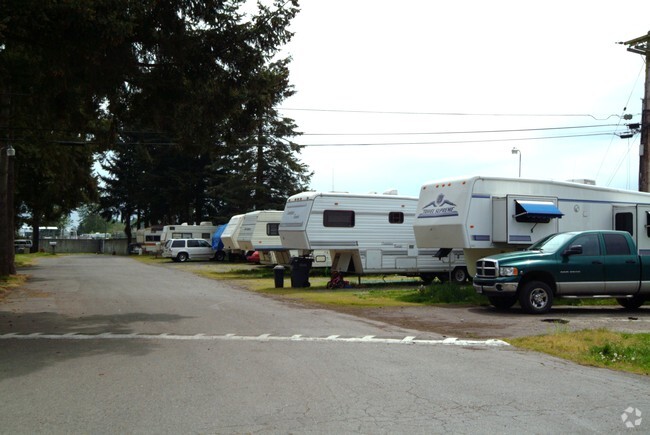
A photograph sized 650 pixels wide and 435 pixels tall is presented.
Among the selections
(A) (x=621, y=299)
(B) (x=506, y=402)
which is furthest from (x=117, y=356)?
(A) (x=621, y=299)

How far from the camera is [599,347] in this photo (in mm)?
9453

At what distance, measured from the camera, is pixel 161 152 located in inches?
2517

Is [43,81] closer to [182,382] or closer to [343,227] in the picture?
[182,382]

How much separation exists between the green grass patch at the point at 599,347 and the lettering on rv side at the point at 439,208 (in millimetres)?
7179

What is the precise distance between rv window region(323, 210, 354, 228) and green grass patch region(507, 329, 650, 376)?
499 inches

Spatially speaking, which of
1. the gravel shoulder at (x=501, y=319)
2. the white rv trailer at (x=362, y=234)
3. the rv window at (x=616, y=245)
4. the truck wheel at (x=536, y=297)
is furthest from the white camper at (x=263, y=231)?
the rv window at (x=616, y=245)

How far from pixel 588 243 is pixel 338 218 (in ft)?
33.6

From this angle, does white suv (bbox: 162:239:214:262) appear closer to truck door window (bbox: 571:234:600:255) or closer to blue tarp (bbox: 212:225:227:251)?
blue tarp (bbox: 212:225:227:251)

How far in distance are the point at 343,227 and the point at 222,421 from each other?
17660 millimetres

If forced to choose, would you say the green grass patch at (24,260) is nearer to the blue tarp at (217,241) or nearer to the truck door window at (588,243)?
the blue tarp at (217,241)

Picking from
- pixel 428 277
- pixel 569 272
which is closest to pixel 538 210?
pixel 569 272

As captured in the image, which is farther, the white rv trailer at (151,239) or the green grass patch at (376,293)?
the white rv trailer at (151,239)

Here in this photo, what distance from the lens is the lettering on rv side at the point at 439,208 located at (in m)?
18.0

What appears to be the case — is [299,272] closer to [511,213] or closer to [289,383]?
[511,213]
